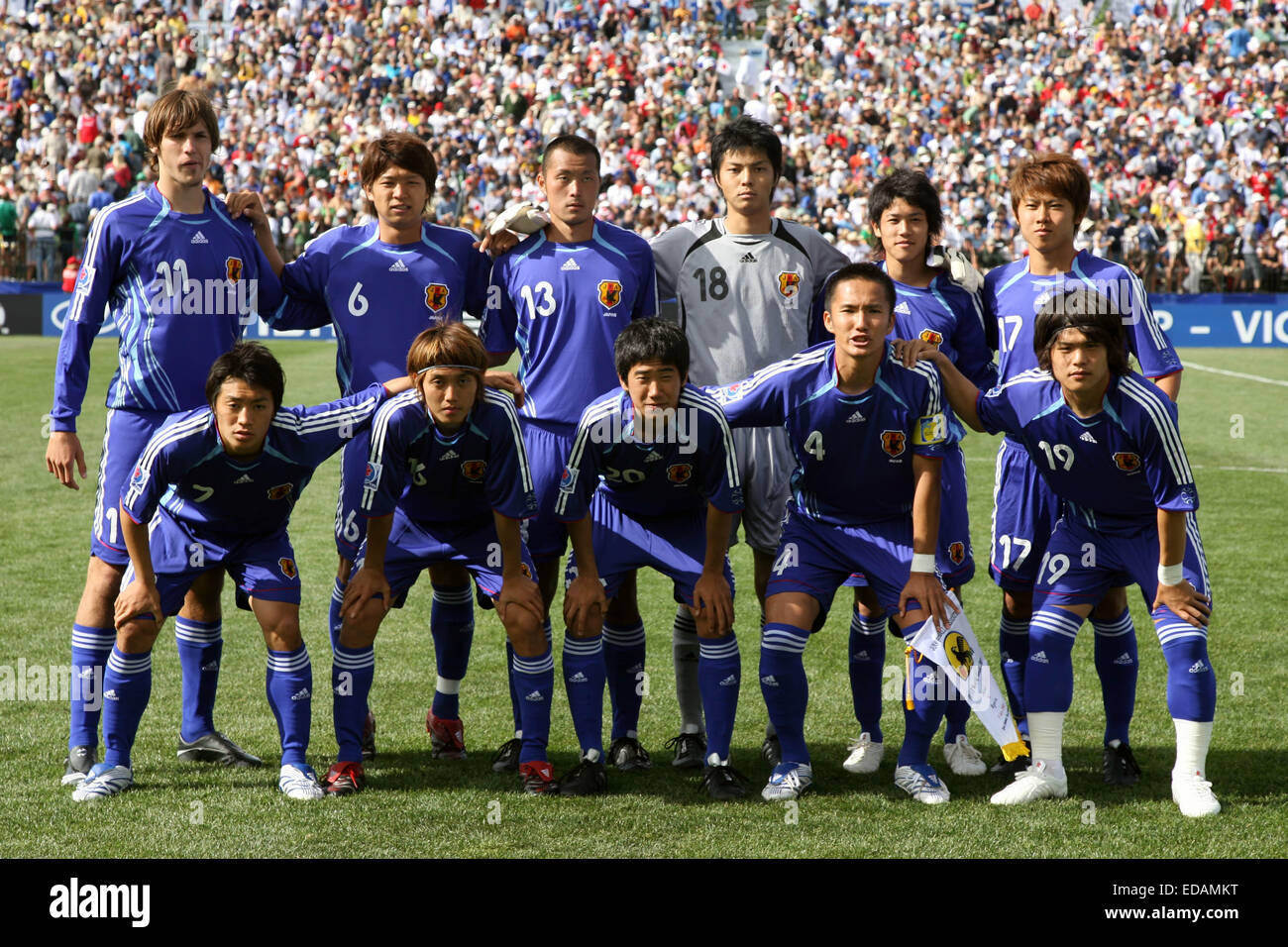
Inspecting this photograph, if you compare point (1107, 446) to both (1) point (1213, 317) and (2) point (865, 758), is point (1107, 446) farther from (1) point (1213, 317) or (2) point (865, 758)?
(1) point (1213, 317)

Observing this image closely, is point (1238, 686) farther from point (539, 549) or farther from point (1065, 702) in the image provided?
point (539, 549)

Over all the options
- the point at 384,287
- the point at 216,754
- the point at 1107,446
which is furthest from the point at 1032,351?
the point at 216,754

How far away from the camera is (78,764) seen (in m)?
4.96

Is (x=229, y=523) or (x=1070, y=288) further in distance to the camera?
(x=1070, y=288)

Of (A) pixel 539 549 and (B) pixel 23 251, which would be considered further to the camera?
(B) pixel 23 251

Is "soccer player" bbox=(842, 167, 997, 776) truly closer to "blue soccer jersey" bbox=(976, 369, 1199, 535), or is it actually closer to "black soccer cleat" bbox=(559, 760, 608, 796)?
"blue soccer jersey" bbox=(976, 369, 1199, 535)

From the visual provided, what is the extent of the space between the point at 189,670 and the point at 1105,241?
21824 mm

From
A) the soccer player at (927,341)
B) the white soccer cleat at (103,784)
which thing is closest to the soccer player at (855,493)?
the soccer player at (927,341)

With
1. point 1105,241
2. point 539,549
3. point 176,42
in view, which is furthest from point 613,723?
point 176,42

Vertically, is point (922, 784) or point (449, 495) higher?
point (449, 495)

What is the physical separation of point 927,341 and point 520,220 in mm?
1687

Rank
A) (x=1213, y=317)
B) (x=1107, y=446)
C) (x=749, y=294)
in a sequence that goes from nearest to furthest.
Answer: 1. (x=1107, y=446)
2. (x=749, y=294)
3. (x=1213, y=317)

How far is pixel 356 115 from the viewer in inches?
1201

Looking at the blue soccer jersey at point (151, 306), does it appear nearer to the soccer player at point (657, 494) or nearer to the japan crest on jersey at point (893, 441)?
the soccer player at point (657, 494)
